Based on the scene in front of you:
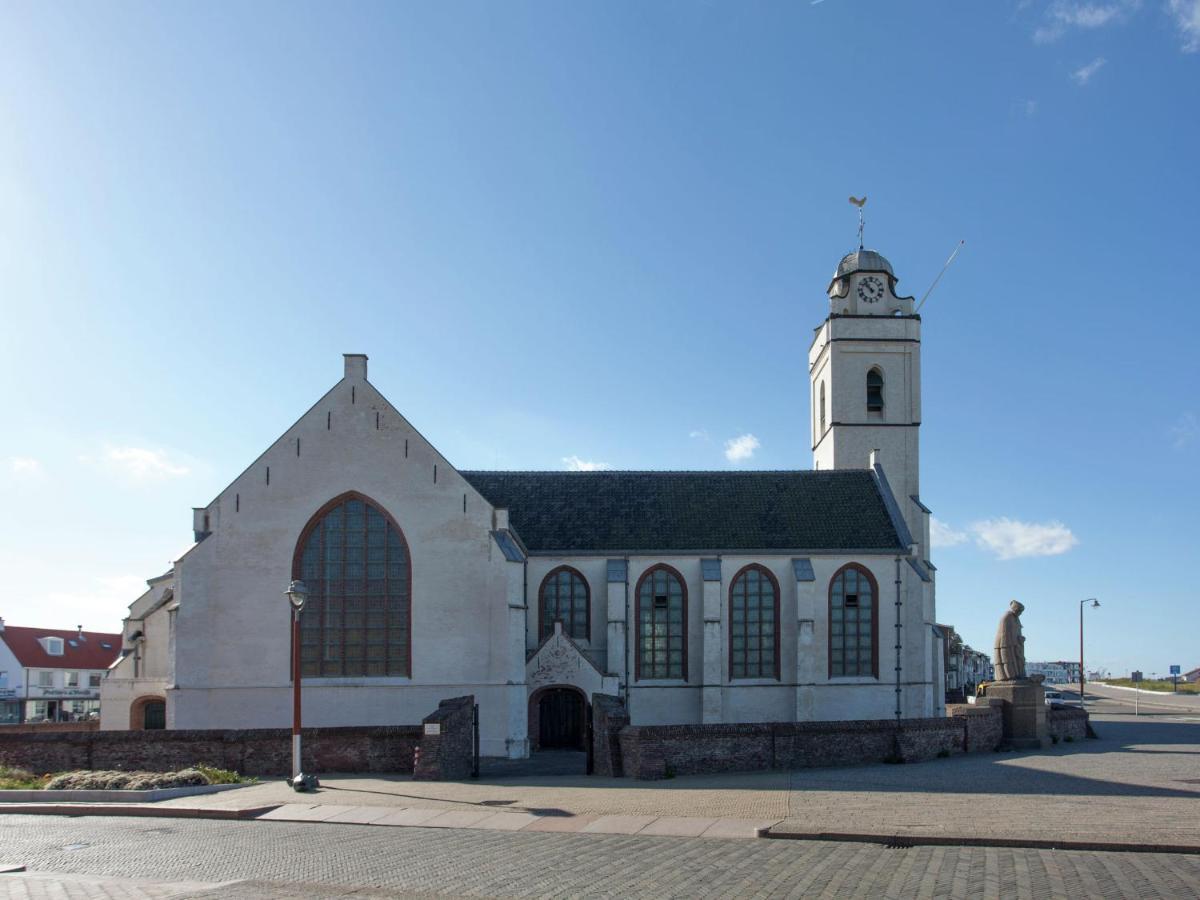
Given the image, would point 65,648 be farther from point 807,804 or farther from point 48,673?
point 807,804

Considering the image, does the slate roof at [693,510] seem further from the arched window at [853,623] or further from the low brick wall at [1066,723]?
the low brick wall at [1066,723]

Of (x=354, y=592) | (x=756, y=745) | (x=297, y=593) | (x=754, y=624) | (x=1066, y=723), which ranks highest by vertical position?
(x=297, y=593)

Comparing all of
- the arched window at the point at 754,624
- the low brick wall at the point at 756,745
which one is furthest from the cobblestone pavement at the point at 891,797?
the arched window at the point at 754,624

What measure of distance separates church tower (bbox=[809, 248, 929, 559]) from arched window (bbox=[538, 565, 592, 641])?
14522mm

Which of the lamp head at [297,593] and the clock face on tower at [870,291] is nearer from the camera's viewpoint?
the lamp head at [297,593]

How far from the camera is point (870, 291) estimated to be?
50.5 metres

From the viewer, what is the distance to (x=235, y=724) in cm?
3347

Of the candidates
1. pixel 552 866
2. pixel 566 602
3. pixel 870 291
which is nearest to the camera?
pixel 552 866

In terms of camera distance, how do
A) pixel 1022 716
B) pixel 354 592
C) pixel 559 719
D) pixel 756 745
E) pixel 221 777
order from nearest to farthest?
pixel 221 777 < pixel 756 745 < pixel 1022 716 < pixel 354 592 < pixel 559 719

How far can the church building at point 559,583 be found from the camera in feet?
110

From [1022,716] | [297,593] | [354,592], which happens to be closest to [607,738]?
[297,593]

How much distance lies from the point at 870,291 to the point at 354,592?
2855cm

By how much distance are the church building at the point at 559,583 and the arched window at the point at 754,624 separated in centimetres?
6

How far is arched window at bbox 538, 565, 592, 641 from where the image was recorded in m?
40.5
